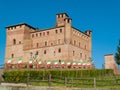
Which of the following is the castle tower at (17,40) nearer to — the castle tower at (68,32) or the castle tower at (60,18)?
the castle tower at (60,18)

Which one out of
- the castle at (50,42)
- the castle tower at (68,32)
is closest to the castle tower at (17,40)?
the castle at (50,42)

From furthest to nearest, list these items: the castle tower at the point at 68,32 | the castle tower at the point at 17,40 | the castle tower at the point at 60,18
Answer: the castle tower at the point at 17,40
the castle tower at the point at 60,18
the castle tower at the point at 68,32

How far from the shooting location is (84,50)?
7306cm

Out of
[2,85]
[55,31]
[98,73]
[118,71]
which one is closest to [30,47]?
[55,31]

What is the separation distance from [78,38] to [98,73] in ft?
93.2

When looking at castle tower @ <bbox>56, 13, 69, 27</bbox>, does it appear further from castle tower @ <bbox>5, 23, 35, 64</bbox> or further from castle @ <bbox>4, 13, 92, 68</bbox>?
castle tower @ <bbox>5, 23, 35, 64</bbox>

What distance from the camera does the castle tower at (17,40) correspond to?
7256 cm

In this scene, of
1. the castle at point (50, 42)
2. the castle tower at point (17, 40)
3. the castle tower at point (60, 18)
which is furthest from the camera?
the castle tower at point (17, 40)

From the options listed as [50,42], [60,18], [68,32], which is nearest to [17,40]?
[50,42]

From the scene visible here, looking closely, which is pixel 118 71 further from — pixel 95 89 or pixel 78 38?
pixel 95 89

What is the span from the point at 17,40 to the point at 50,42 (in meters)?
9.83

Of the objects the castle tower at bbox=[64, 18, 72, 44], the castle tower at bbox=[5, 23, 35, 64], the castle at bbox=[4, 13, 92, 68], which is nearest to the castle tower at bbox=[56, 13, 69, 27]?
the castle at bbox=[4, 13, 92, 68]

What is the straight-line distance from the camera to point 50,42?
2758 inches

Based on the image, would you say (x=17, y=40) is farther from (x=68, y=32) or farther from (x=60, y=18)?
(x=68, y=32)
